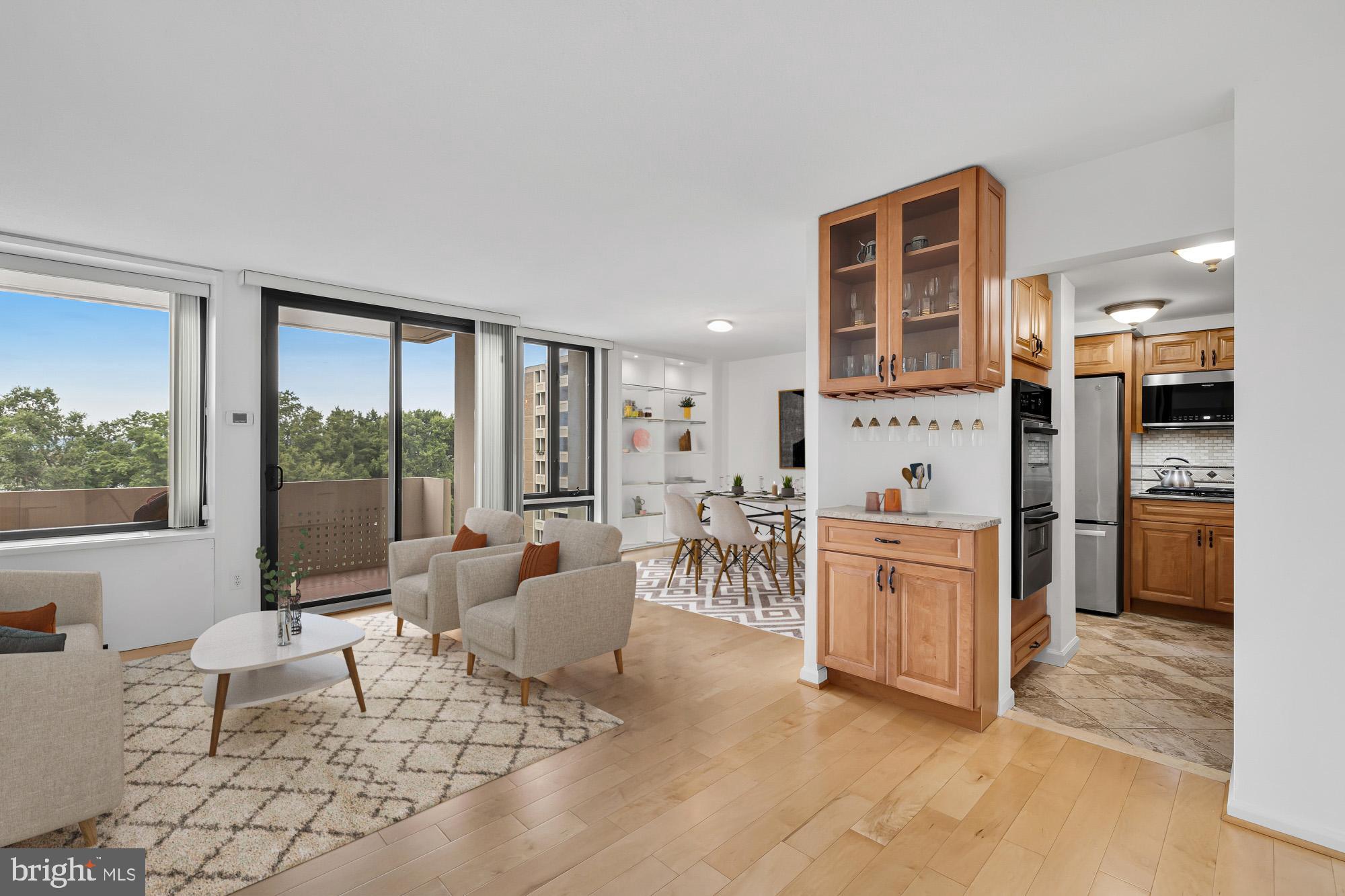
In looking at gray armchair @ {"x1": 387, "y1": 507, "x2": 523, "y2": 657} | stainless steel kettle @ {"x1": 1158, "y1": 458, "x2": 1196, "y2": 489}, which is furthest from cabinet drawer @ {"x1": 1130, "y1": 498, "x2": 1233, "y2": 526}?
gray armchair @ {"x1": 387, "y1": 507, "x2": 523, "y2": 657}

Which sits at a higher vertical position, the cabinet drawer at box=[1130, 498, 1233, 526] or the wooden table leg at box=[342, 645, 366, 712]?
the cabinet drawer at box=[1130, 498, 1233, 526]

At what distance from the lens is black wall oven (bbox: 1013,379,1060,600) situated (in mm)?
3158

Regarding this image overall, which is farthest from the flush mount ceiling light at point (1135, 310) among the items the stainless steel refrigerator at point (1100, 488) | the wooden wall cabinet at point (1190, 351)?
the wooden wall cabinet at point (1190, 351)

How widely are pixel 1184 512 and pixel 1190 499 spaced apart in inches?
4.6

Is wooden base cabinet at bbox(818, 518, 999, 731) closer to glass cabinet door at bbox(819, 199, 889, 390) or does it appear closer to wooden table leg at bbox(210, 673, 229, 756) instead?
glass cabinet door at bbox(819, 199, 889, 390)

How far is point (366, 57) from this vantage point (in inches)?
79.4

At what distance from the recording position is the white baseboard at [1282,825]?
1998 mm

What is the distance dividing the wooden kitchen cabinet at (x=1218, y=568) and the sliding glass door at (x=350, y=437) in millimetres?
6194

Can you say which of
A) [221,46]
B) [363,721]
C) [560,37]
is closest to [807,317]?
[560,37]

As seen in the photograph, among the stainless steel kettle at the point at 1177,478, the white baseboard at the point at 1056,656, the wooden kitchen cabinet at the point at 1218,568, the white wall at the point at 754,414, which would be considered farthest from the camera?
the white wall at the point at 754,414

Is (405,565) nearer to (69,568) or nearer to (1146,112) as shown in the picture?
(69,568)

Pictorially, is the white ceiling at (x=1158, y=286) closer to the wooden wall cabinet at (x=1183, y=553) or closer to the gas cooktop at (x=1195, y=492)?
the gas cooktop at (x=1195, y=492)

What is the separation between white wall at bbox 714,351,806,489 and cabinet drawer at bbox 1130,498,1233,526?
3.62 m

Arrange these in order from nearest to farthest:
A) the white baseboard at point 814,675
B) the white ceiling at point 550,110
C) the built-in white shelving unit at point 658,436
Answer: the white ceiling at point 550,110 → the white baseboard at point 814,675 → the built-in white shelving unit at point 658,436
